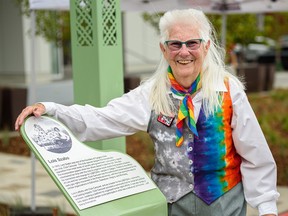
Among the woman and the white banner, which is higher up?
the white banner

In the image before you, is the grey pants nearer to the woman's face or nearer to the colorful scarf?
the colorful scarf

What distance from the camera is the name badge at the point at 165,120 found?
9.14ft

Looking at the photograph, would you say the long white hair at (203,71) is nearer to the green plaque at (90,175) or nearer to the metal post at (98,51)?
the green plaque at (90,175)

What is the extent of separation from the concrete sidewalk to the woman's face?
3115 mm

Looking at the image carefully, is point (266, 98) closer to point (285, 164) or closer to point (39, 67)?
point (285, 164)

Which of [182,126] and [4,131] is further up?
[182,126]

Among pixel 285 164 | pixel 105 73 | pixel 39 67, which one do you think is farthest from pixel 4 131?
pixel 39 67

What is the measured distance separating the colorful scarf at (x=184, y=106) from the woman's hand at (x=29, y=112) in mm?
618

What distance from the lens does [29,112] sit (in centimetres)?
267

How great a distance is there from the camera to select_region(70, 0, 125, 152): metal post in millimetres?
3594

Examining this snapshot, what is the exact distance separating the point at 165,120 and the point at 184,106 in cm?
12

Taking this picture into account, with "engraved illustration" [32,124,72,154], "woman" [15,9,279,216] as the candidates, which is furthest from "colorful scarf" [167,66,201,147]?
"engraved illustration" [32,124,72,154]

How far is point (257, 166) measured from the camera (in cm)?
280

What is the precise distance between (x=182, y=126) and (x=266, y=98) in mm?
13111
